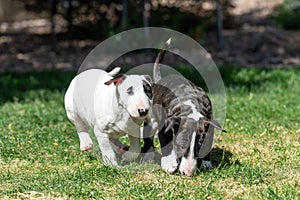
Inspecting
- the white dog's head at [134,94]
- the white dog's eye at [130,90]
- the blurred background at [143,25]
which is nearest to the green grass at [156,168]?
the white dog's head at [134,94]

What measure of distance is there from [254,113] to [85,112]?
8.89 ft

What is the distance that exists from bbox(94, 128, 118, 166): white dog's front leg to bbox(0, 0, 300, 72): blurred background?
20.0 ft

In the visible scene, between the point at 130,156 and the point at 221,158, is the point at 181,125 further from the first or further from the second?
the point at 221,158

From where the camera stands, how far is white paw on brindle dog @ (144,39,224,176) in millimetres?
4762

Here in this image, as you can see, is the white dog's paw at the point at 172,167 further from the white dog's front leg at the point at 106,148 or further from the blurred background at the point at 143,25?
the blurred background at the point at 143,25

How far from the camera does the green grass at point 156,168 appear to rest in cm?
458

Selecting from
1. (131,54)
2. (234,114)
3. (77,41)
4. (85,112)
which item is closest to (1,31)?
(77,41)

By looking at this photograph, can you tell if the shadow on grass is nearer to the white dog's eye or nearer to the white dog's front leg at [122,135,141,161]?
the white dog's front leg at [122,135,141,161]

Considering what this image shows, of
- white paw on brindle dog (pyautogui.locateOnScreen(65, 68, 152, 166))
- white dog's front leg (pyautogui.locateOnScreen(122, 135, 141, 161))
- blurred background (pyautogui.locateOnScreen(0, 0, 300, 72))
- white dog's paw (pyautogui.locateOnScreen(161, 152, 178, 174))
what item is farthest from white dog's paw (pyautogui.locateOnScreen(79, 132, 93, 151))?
blurred background (pyautogui.locateOnScreen(0, 0, 300, 72))

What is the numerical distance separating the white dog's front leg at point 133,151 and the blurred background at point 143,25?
232 inches

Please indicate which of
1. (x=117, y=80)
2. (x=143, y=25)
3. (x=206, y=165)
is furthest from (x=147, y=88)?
(x=143, y=25)

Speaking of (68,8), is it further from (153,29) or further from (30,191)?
(30,191)

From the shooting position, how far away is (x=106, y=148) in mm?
5070

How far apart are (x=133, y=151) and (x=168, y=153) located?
1.27 feet
